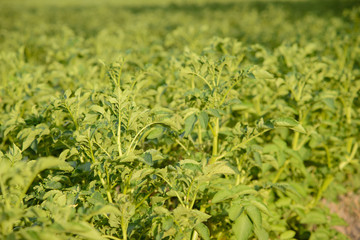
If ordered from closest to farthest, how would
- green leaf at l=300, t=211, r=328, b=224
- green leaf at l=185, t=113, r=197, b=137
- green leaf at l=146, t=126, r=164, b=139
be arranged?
1. green leaf at l=185, t=113, r=197, b=137
2. green leaf at l=146, t=126, r=164, b=139
3. green leaf at l=300, t=211, r=328, b=224

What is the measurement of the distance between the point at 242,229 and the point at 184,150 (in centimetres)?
85

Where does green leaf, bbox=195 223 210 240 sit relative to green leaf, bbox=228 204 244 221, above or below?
below

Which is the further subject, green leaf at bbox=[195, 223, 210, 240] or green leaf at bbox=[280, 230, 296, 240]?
green leaf at bbox=[280, 230, 296, 240]

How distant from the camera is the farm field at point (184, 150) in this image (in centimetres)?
155

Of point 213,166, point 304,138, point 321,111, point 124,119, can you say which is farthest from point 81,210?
point 321,111

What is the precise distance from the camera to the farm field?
61.0 inches

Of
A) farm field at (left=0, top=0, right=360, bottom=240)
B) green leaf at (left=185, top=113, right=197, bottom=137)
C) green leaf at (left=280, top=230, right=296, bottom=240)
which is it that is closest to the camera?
farm field at (left=0, top=0, right=360, bottom=240)

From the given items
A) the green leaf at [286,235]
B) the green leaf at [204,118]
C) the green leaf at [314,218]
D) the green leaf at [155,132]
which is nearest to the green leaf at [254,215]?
the green leaf at [204,118]

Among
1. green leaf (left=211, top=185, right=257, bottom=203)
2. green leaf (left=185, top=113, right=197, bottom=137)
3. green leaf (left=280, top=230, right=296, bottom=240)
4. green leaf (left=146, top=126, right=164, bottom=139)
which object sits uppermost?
green leaf (left=185, top=113, right=197, bottom=137)

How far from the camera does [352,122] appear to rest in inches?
111

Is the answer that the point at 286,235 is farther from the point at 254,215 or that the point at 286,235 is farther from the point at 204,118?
the point at 204,118

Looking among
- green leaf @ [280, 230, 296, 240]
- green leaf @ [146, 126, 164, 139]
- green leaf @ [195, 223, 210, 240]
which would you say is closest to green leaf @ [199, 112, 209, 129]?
green leaf @ [146, 126, 164, 139]

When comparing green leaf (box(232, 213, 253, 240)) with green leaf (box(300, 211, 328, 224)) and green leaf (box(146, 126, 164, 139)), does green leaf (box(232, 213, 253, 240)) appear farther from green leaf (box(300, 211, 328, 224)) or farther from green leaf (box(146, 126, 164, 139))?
green leaf (box(300, 211, 328, 224))

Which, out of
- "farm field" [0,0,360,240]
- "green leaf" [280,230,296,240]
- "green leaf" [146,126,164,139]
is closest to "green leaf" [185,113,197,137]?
"farm field" [0,0,360,240]
